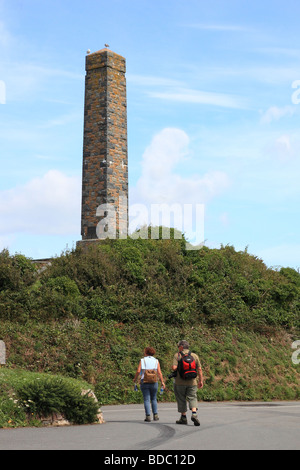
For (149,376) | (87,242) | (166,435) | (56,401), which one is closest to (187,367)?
(149,376)

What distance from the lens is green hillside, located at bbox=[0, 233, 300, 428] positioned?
21828 mm

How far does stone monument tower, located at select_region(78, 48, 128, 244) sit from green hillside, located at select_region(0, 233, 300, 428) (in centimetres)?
234

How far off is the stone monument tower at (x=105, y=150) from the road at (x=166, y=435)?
1807 cm

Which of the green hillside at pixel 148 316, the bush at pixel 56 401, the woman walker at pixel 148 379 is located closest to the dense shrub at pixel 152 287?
the green hillside at pixel 148 316

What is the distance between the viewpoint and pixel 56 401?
13.3m

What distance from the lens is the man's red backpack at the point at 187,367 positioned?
44.8ft

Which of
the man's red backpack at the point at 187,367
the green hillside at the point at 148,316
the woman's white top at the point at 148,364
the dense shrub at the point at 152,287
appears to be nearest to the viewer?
the man's red backpack at the point at 187,367

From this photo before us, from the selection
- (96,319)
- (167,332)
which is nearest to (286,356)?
(167,332)

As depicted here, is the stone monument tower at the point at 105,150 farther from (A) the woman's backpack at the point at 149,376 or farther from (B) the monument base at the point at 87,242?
(A) the woman's backpack at the point at 149,376

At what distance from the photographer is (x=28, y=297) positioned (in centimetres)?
2495
